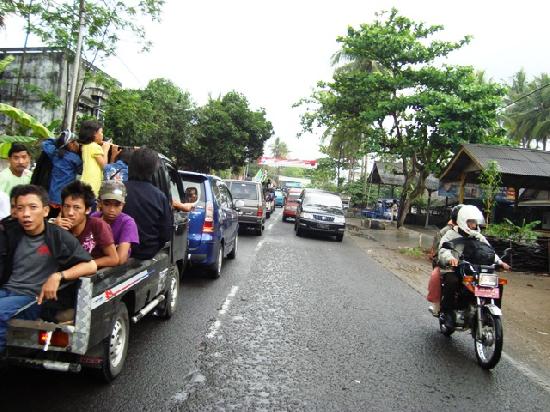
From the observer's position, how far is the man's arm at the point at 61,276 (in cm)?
307

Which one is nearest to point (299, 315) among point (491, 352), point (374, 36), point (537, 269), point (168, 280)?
point (168, 280)

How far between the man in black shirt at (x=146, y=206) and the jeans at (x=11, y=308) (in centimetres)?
138

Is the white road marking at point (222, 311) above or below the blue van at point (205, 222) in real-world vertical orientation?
below

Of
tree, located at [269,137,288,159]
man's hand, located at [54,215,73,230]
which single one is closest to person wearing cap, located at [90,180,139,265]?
man's hand, located at [54,215,73,230]

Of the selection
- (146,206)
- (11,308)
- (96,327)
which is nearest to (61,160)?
(146,206)

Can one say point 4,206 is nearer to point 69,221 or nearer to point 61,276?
point 69,221

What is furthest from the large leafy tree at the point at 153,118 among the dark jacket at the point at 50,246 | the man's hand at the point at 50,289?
the man's hand at the point at 50,289

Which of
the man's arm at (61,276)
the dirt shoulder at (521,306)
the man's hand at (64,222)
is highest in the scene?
the man's hand at (64,222)

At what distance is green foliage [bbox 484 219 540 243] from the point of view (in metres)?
12.8

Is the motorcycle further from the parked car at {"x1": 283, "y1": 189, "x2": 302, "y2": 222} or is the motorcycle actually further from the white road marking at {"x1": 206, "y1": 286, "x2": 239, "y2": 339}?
the parked car at {"x1": 283, "y1": 189, "x2": 302, "y2": 222}

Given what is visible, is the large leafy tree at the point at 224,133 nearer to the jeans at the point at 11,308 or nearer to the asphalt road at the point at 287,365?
the asphalt road at the point at 287,365

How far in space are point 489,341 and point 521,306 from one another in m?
4.42

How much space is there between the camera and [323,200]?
18938 mm

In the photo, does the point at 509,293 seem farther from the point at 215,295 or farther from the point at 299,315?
the point at 215,295
